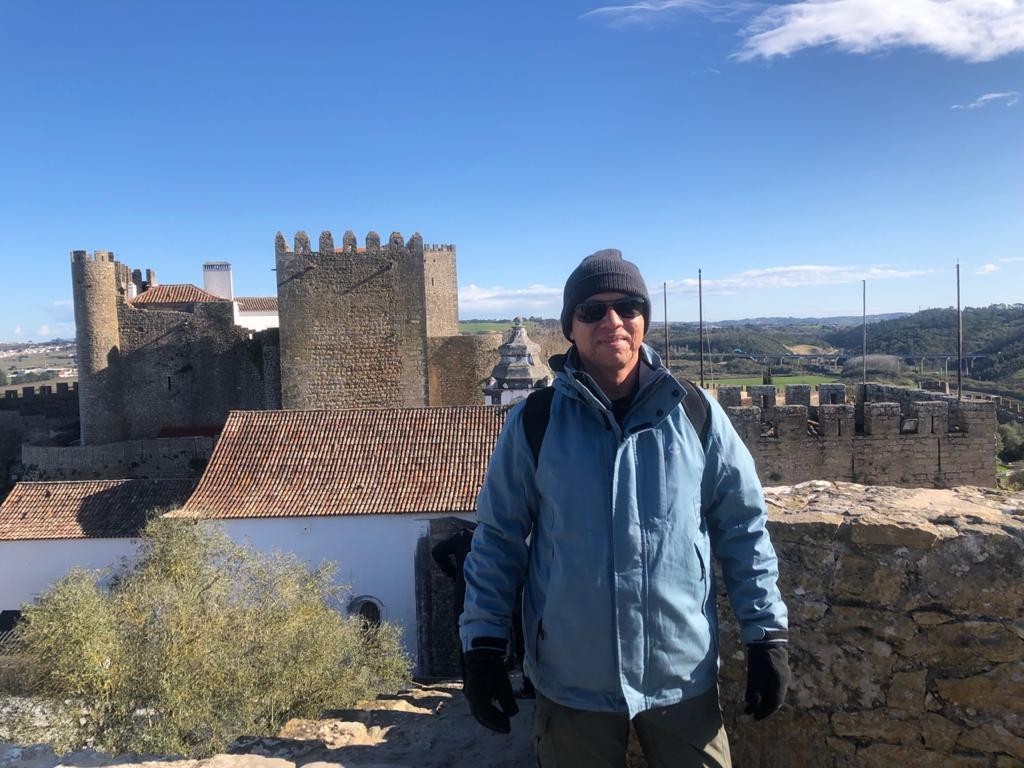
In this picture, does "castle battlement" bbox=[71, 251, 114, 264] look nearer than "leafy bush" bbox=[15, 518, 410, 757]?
No

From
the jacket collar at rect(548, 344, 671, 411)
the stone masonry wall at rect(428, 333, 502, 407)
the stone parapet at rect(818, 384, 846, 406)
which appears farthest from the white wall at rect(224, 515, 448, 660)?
the jacket collar at rect(548, 344, 671, 411)

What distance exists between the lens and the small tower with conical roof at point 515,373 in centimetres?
1490

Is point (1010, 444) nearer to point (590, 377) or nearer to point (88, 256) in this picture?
point (590, 377)

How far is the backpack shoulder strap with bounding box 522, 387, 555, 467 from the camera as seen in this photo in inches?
90.5

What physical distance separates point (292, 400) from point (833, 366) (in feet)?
120

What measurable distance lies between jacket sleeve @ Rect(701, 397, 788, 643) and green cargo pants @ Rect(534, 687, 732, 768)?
0.30 meters

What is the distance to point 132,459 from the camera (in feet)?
60.7

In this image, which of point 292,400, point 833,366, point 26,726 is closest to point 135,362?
point 292,400

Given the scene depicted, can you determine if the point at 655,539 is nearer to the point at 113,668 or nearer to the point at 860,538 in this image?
the point at 860,538

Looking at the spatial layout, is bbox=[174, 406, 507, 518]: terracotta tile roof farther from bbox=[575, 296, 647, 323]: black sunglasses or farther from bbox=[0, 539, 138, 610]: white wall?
bbox=[575, 296, 647, 323]: black sunglasses

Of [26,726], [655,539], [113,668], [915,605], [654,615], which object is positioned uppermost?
[655,539]

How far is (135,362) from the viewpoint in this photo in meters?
20.5

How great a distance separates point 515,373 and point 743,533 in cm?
1264

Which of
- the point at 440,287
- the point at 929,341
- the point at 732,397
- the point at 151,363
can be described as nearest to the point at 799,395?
the point at 732,397
